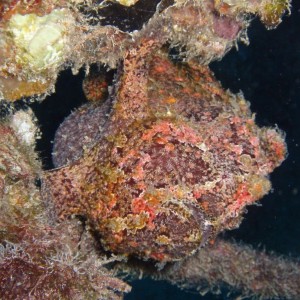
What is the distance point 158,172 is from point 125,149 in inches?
13.1

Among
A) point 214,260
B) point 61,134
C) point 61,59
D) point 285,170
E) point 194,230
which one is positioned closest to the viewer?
point 61,59

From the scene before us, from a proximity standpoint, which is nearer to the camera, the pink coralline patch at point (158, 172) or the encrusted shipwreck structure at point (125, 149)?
the encrusted shipwreck structure at point (125, 149)

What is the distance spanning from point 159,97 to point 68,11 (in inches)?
44.8

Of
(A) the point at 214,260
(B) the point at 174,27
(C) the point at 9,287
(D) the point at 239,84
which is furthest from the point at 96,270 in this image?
(D) the point at 239,84

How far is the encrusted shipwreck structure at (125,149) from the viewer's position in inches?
92.5

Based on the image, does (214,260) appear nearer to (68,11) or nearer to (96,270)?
(96,270)

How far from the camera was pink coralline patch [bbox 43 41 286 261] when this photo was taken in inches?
114

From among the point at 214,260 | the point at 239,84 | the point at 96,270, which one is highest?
the point at 239,84

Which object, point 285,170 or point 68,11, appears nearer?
point 68,11

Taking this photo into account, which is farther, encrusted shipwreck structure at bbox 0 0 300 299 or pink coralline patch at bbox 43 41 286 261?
pink coralline patch at bbox 43 41 286 261

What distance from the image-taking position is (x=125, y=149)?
295cm

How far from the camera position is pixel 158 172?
114 inches

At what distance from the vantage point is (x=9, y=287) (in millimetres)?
2107

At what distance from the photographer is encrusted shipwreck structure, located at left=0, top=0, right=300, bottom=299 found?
2350 millimetres
